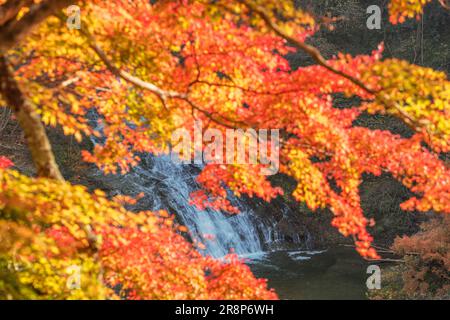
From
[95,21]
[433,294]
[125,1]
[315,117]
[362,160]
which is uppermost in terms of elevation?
[125,1]

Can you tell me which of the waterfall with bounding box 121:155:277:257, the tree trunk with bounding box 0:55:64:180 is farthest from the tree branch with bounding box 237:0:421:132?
the waterfall with bounding box 121:155:277:257

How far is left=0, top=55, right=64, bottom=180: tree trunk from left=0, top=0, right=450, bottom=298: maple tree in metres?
0.01

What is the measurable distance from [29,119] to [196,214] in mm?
10859

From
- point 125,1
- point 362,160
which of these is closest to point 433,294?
point 362,160

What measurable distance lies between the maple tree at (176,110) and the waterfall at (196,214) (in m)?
7.51

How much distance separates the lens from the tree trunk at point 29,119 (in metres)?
4.26

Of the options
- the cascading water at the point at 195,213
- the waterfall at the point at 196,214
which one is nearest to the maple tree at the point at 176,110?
the cascading water at the point at 195,213

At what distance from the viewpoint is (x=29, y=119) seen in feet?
14.6

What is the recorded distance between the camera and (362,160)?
6520 mm

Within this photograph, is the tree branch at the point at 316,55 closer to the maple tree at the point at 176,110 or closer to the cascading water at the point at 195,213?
the maple tree at the point at 176,110

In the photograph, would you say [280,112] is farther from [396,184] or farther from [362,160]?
[396,184]

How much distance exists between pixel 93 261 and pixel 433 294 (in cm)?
847

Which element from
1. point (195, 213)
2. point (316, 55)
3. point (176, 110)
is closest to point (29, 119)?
point (176, 110)

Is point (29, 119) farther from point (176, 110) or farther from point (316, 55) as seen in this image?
point (316, 55)
